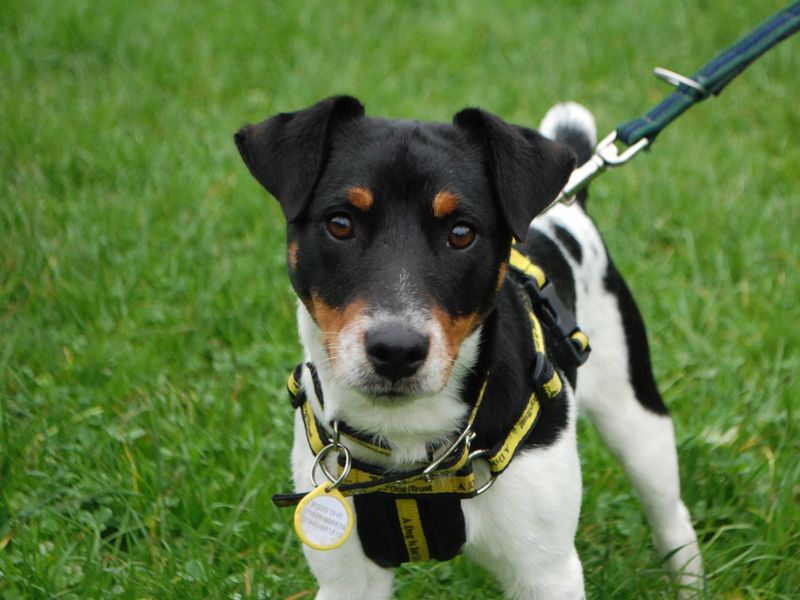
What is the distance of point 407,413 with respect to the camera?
2.89 m

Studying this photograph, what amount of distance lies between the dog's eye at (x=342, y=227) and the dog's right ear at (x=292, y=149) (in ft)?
0.33

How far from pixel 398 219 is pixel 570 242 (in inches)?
46.9

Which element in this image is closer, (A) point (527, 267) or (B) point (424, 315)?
(B) point (424, 315)

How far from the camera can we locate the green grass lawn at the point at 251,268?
12.5 feet

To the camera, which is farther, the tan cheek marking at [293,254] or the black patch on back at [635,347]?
the black patch on back at [635,347]

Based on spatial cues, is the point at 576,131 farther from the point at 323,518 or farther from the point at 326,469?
the point at 323,518

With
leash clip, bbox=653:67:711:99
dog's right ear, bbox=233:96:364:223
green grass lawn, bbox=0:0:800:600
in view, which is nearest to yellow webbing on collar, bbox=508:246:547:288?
dog's right ear, bbox=233:96:364:223

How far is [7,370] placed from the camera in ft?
14.9

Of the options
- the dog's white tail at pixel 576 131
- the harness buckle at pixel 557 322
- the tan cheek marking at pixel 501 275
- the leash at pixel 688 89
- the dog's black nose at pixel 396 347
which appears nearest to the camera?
the dog's black nose at pixel 396 347

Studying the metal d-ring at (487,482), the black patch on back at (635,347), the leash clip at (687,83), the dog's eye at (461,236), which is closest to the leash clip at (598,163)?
the leash clip at (687,83)

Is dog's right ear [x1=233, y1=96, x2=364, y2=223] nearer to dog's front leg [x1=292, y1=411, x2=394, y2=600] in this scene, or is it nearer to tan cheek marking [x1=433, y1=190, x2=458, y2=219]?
tan cheek marking [x1=433, y1=190, x2=458, y2=219]

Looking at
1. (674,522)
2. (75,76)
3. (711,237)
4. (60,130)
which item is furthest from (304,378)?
(75,76)

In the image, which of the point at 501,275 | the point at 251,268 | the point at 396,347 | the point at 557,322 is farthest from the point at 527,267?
the point at 251,268

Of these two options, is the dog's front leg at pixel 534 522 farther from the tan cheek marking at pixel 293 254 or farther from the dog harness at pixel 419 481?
the tan cheek marking at pixel 293 254
